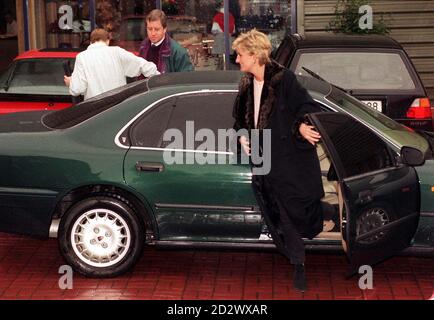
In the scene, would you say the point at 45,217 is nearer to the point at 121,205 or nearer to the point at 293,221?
the point at 121,205

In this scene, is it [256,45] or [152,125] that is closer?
[256,45]

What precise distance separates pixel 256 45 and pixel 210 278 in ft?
5.79

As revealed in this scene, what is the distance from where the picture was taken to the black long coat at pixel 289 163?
6988 mm

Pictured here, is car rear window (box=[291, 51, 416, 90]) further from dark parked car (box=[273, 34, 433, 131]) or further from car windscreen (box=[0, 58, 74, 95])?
car windscreen (box=[0, 58, 74, 95])

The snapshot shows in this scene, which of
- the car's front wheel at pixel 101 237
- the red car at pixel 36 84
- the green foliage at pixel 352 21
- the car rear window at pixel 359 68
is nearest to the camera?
the car's front wheel at pixel 101 237

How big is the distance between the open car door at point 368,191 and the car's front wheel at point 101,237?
60.0 inches

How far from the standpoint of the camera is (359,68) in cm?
1039

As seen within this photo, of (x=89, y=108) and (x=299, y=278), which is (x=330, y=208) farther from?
(x=89, y=108)

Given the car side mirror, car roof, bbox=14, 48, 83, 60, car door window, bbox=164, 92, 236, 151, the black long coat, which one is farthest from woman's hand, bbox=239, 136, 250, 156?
car roof, bbox=14, 48, 83, 60

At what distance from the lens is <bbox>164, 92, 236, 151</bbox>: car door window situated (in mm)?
7426

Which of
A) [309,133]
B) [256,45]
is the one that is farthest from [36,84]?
[309,133]

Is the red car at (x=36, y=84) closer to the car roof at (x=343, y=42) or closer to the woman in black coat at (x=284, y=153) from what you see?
the car roof at (x=343, y=42)

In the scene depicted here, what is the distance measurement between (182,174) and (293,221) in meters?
0.86

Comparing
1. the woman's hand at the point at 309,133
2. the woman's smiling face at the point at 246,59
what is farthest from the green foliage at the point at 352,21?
the woman's hand at the point at 309,133
